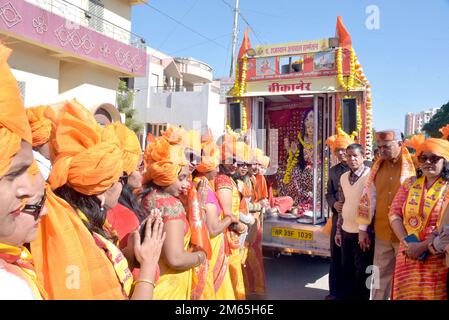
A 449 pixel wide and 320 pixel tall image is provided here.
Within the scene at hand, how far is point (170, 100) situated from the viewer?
1434 centimetres

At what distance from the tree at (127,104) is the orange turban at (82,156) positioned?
14.9m

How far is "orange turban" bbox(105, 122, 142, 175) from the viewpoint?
82.4 inches

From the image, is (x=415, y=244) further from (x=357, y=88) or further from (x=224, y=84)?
(x=224, y=84)

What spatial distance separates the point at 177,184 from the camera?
2.25 metres

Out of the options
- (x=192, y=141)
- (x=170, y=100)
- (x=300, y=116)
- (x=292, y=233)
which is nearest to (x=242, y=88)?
(x=300, y=116)

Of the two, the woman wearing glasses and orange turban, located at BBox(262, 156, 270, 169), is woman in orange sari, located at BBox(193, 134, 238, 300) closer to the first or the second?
the woman wearing glasses

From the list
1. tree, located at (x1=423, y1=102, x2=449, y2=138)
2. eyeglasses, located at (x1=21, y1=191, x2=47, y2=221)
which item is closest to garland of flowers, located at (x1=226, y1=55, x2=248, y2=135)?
eyeglasses, located at (x1=21, y1=191, x2=47, y2=221)

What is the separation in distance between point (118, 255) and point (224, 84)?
5.17 metres

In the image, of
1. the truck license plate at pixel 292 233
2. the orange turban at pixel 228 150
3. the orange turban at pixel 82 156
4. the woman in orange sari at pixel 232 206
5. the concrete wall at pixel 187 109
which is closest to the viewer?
the orange turban at pixel 82 156

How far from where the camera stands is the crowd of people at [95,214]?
3.18ft

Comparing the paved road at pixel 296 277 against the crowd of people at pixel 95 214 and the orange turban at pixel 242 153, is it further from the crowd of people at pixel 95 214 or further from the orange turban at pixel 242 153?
the crowd of people at pixel 95 214

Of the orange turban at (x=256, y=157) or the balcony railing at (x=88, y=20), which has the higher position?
the balcony railing at (x=88, y=20)

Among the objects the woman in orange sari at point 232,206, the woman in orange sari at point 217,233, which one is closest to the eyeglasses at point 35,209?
the woman in orange sari at point 217,233

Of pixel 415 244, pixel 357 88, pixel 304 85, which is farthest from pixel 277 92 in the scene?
pixel 415 244
